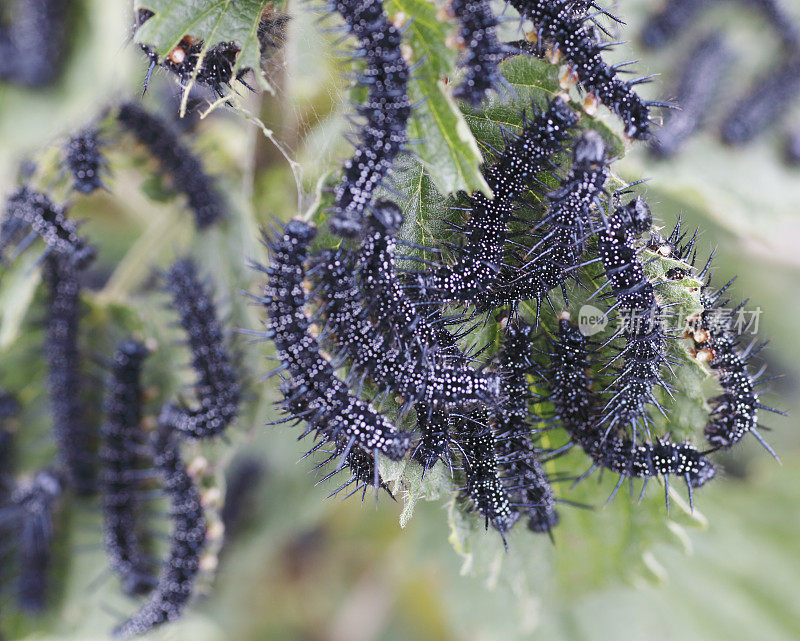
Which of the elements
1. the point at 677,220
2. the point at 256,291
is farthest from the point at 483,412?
the point at 256,291

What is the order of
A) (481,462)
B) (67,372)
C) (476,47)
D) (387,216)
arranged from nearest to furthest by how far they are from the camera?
(476,47) < (387,216) < (481,462) < (67,372)

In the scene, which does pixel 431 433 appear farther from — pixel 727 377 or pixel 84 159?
pixel 84 159

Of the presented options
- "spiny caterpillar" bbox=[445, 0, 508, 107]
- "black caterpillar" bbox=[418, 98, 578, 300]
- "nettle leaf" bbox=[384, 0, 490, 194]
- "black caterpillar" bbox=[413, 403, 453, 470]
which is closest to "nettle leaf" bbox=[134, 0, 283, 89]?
"nettle leaf" bbox=[384, 0, 490, 194]

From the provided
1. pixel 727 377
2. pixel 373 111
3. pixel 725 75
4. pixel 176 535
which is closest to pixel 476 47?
pixel 373 111

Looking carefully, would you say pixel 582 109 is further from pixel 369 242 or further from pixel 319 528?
pixel 319 528

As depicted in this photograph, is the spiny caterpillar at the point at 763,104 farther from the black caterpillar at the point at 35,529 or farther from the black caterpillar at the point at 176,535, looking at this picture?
the black caterpillar at the point at 35,529

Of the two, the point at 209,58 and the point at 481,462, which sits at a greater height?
the point at 209,58

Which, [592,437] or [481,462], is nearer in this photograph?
[481,462]

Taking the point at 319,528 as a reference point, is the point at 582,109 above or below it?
above
